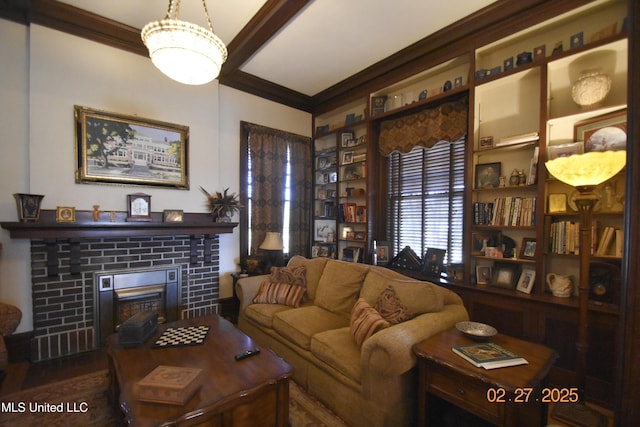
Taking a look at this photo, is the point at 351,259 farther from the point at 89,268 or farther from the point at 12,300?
the point at 12,300

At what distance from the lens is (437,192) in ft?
10.7

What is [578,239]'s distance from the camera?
7.07 ft

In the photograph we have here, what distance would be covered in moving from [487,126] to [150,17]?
11.3 feet

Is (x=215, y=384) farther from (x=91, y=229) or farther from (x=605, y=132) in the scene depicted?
(x=605, y=132)

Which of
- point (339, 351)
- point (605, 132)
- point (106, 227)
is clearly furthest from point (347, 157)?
point (106, 227)

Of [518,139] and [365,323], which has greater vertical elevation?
[518,139]

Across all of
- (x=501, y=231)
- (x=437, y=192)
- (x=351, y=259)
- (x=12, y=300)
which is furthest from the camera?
(x=351, y=259)

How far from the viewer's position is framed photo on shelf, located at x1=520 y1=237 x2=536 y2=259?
240 cm

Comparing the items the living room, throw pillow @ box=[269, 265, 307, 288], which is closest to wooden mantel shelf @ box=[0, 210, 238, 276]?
the living room

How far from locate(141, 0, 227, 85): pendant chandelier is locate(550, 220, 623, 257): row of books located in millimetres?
2869

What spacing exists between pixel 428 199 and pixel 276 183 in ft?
6.86

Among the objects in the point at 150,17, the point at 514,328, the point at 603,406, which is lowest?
the point at 603,406

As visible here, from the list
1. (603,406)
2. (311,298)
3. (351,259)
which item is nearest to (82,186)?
(311,298)

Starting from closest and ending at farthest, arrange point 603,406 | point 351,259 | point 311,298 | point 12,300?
point 603,406, point 12,300, point 311,298, point 351,259
